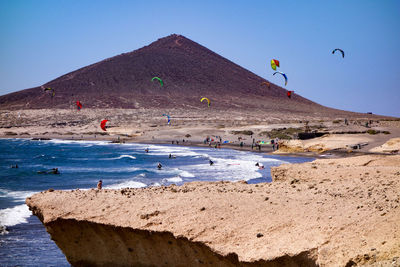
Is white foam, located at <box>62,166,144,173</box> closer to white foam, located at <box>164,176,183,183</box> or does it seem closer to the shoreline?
white foam, located at <box>164,176,183,183</box>

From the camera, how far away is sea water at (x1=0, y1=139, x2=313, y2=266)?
1148cm

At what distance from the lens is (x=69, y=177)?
85.4 ft

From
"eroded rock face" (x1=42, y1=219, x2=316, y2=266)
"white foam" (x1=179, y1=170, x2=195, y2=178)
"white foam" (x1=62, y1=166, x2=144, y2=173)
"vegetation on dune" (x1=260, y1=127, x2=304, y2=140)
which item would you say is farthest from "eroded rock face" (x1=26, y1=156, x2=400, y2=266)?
"vegetation on dune" (x1=260, y1=127, x2=304, y2=140)

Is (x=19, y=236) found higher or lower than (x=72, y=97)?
lower

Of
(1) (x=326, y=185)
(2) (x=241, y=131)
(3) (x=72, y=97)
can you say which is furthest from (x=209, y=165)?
(3) (x=72, y=97)

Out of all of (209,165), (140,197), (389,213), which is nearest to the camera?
(389,213)

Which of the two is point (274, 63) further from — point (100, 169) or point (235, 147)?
point (235, 147)

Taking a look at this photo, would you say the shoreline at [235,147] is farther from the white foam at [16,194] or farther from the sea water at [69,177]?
the white foam at [16,194]

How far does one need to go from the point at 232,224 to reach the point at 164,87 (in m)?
122

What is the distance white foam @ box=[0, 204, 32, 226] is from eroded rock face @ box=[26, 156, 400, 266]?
7412mm

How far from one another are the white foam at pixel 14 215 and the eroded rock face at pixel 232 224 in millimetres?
7412

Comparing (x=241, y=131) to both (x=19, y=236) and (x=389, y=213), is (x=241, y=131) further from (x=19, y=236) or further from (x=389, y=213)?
(x=389, y=213)

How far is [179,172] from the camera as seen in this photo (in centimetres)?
2819

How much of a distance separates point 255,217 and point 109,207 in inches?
108
